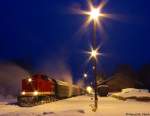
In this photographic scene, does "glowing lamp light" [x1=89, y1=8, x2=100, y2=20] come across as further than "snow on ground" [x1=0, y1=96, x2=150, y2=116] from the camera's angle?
Yes

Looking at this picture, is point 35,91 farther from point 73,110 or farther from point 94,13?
point 73,110

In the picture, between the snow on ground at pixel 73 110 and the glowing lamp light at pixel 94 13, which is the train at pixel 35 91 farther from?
Result: the glowing lamp light at pixel 94 13

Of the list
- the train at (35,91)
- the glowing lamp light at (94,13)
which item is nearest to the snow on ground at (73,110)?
the train at (35,91)

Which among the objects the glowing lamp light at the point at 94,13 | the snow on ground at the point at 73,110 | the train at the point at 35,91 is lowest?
the snow on ground at the point at 73,110

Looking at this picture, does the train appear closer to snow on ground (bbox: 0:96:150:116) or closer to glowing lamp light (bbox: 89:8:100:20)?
snow on ground (bbox: 0:96:150:116)

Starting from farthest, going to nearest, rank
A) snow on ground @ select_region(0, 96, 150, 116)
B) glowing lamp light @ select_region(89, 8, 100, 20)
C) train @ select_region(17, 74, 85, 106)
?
train @ select_region(17, 74, 85, 106)
glowing lamp light @ select_region(89, 8, 100, 20)
snow on ground @ select_region(0, 96, 150, 116)

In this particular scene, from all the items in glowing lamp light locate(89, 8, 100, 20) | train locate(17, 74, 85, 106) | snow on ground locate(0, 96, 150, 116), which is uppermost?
glowing lamp light locate(89, 8, 100, 20)

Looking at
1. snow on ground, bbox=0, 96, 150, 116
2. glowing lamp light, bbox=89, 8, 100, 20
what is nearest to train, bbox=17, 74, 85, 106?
snow on ground, bbox=0, 96, 150, 116

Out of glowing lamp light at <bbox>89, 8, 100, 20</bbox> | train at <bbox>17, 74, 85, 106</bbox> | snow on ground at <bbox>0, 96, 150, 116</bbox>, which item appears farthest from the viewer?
train at <bbox>17, 74, 85, 106</bbox>

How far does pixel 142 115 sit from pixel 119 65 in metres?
122

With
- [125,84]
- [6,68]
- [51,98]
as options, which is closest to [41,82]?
[51,98]

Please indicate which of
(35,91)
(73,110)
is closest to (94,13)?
(73,110)

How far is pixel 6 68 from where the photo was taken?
297 ft

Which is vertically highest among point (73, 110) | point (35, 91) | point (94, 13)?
point (94, 13)
